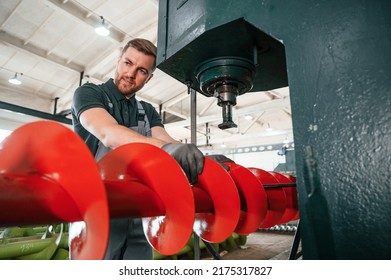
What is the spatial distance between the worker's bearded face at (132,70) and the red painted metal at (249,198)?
0.80 metres

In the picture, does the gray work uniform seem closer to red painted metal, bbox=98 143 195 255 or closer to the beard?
the beard

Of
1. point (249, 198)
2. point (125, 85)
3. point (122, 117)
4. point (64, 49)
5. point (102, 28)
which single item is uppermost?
point (64, 49)

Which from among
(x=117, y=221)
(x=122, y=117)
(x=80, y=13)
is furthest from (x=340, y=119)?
(x=80, y=13)

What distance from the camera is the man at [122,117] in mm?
1045

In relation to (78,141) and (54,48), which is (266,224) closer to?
(78,141)

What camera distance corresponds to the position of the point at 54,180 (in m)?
0.48

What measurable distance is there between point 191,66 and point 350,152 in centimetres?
70

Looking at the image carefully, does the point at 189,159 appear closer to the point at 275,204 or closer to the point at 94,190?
the point at 94,190

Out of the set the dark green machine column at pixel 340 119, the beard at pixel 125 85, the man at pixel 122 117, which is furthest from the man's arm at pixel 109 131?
the dark green machine column at pixel 340 119

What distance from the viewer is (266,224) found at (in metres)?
1.24

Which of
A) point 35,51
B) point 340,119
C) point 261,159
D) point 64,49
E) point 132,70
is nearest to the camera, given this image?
point 340,119

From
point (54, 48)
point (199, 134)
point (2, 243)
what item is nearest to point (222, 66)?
point (2, 243)

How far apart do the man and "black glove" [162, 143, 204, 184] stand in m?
0.18

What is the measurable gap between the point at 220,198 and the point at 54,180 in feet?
1.60
